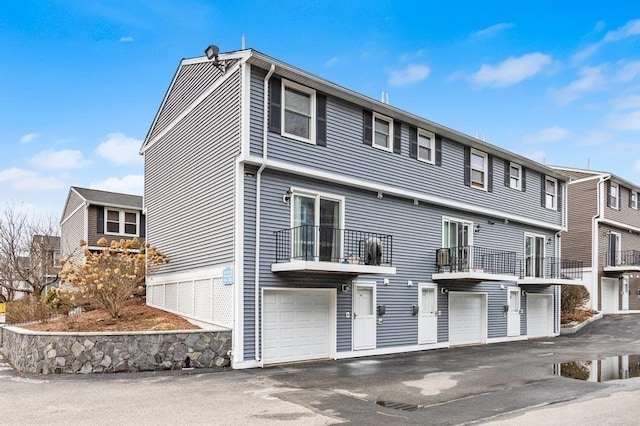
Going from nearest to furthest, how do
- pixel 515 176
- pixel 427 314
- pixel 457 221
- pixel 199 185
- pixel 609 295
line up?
pixel 199 185 → pixel 427 314 → pixel 457 221 → pixel 515 176 → pixel 609 295

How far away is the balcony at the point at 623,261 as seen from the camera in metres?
27.7

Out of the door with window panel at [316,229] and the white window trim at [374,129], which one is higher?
the white window trim at [374,129]

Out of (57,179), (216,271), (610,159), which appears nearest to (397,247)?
(216,271)

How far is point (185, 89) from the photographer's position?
16000mm

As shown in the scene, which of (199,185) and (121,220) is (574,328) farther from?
(121,220)

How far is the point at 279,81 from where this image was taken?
13.2m

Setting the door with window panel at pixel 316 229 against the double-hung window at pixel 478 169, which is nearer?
the door with window panel at pixel 316 229

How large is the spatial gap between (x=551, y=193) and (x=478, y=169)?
18.7 ft

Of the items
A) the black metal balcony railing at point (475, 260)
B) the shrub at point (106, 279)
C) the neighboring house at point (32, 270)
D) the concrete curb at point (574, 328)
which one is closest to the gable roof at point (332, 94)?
the black metal balcony railing at point (475, 260)

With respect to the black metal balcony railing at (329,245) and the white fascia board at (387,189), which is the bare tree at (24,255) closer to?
the black metal balcony railing at (329,245)

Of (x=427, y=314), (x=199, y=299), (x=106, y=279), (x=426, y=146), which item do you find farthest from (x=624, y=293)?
(x=106, y=279)

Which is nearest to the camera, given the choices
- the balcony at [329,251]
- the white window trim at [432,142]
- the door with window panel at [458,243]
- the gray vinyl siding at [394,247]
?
the balcony at [329,251]

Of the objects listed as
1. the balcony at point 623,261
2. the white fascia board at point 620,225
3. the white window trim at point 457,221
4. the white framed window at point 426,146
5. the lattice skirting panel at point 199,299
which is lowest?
the lattice skirting panel at point 199,299

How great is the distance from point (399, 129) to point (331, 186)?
→ 3.34 meters
